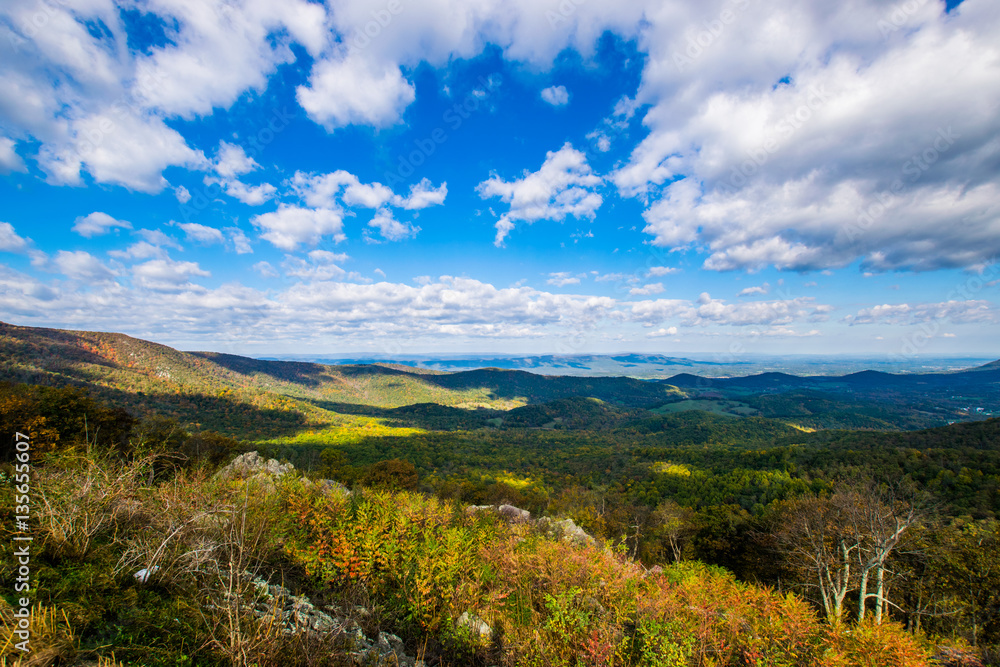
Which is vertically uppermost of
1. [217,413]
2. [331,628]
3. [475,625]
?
[331,628]

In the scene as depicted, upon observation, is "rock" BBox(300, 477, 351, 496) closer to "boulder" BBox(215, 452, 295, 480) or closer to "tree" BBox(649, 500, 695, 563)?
"boulder" BBox(215, 452, 295, 480)

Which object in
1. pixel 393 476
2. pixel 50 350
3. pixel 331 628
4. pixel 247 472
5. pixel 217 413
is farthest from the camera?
pixel 50 350

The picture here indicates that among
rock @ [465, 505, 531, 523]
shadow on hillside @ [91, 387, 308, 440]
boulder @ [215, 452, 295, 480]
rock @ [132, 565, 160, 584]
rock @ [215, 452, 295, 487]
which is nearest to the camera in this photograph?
rock @ [132, 565, 160, 584]

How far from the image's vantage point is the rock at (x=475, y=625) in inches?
456

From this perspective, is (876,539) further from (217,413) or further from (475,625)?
(217,413)

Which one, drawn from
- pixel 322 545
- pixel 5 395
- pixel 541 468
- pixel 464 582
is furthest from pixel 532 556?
pixel 541 468

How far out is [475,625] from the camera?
475 inches

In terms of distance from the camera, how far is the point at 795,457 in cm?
7531

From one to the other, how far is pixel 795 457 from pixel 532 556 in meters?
88.9

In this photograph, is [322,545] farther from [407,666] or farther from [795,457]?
[795,457]

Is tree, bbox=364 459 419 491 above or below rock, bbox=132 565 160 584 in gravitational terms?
below

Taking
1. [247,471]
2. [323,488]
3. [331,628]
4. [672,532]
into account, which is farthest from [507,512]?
[331,628]

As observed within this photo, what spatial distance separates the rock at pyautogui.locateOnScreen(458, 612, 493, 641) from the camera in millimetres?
11594

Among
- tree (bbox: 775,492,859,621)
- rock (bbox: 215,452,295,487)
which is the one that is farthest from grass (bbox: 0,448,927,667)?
tree (bbox: 775,492,859,621)
